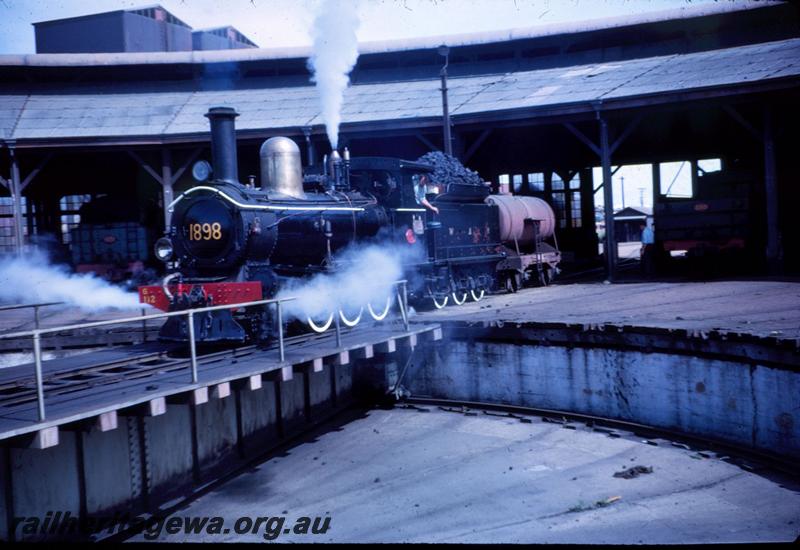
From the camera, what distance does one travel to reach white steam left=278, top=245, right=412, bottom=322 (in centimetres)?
1027

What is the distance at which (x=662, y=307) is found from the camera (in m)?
12.1

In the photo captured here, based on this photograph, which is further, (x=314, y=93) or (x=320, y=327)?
(x=314, y=93)

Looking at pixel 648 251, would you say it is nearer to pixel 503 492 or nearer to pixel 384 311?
pixel 384 311

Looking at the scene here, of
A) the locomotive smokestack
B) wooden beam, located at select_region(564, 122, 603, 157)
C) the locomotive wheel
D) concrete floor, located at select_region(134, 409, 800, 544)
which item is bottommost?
concrete floor, located at select_region(134, 409, 800, 544)

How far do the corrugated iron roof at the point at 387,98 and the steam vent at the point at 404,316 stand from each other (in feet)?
0.48

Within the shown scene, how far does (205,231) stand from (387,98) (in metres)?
12.5

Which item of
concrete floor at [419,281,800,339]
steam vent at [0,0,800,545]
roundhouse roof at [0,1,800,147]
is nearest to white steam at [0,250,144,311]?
steam vent at [0,0,800,545]

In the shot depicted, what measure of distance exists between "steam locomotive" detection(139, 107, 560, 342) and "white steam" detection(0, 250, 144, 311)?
1.76m

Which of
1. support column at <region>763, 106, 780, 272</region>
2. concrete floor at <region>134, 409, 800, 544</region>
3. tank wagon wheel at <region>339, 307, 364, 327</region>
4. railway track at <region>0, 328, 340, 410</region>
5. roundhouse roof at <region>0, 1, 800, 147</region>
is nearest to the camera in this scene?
concrete floor at <region>134, 409, 800, 544</region>

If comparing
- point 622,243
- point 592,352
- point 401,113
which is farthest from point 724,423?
point 622,243

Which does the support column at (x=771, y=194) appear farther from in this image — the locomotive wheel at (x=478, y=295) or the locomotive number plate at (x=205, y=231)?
the locomotive number plate at (x=205, y=231)

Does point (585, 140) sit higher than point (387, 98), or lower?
lower

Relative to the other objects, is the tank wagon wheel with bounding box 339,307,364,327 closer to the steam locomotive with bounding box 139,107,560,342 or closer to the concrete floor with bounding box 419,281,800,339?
the steam locomotive with bounding box 139,107,560,342

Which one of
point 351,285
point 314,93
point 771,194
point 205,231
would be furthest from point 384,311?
point 314,93
